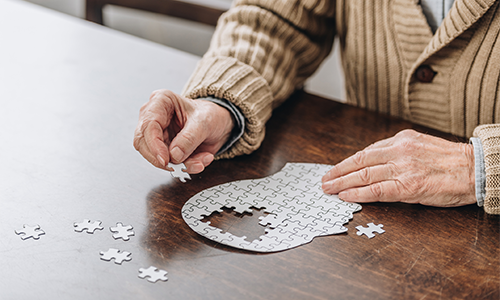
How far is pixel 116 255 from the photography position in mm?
841

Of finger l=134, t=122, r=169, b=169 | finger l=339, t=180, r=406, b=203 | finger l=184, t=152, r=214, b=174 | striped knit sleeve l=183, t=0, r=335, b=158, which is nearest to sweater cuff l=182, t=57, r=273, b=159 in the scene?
striped knit sleeve l=183, t=0, r=335, b=158

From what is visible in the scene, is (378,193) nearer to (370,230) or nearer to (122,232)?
(370,230)

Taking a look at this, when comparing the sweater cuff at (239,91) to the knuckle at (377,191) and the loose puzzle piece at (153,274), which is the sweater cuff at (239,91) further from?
the loose puzzle piece at (153,274)

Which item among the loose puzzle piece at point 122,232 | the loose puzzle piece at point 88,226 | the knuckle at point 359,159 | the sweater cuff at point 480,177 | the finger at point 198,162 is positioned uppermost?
the sweater cuff at point 480,177

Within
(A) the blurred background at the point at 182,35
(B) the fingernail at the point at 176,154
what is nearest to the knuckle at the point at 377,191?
(B) the fingernail at the point at 176,154

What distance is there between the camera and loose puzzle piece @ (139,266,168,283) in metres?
0.80

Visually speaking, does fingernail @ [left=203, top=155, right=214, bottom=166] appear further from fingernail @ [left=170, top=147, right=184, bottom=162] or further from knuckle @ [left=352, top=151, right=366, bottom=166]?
knuckle @ [left=352, top=151, right=366, bottom=166]

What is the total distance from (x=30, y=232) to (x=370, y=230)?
2.27 feet

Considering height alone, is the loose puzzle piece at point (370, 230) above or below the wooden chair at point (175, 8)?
below

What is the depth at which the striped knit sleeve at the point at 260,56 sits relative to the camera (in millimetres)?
1240


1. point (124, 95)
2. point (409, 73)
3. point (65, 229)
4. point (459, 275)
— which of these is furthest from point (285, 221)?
point (124, 95)

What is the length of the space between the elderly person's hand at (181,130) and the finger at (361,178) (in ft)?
1.01

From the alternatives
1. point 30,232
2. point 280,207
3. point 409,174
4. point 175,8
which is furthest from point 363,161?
point 175,8

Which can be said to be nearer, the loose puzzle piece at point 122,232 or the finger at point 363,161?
the loose puzzle piece at point 122,232
